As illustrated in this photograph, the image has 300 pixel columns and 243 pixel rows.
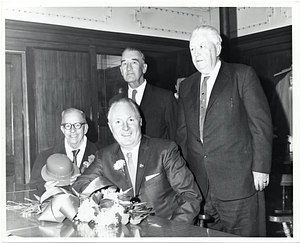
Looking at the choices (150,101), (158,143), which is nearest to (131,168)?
(158,143)

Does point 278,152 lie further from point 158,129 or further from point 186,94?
point 186,94

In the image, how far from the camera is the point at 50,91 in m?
4.46

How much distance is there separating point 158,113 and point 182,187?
3.94ft

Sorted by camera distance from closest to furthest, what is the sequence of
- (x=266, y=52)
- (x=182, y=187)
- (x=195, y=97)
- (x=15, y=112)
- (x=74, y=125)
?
(x=182, y=187) → (x=195, y=97) → (x=74, y=125) → (x=15, y=112) → (x=266, y=52)

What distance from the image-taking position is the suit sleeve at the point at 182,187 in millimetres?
2068

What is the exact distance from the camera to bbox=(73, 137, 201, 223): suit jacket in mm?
2240

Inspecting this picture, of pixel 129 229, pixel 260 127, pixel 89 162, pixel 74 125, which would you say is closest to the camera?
pixel 129 229

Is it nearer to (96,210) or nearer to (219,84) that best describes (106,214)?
(96,210)

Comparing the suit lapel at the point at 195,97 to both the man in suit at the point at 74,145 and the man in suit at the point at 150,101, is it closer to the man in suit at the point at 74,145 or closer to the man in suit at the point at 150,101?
the man in suit at the point at 150,101

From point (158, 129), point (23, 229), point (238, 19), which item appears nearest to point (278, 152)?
point (158, 129)

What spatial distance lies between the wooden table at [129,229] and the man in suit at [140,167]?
38 centimetres

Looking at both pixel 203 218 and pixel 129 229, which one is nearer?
pixel 129 229

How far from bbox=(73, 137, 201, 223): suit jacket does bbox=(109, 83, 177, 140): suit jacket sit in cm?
88

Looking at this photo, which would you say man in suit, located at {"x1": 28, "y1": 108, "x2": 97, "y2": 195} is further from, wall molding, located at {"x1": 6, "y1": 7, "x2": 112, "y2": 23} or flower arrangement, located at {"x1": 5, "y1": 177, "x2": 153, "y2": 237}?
wall molding, located at {"x1": 6, "y1": 7, "x2": 112, "y2": 23}
